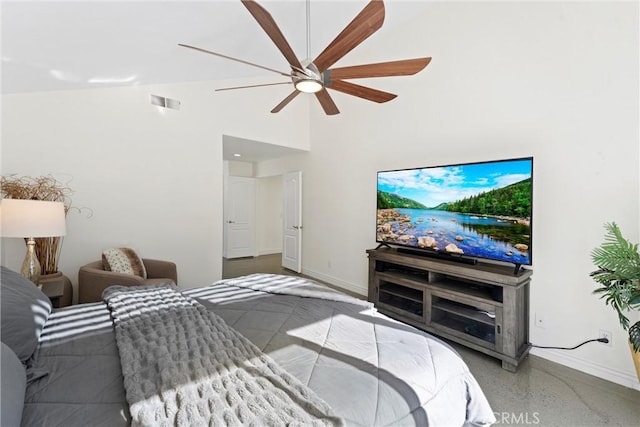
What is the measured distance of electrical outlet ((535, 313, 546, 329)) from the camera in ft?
8.26

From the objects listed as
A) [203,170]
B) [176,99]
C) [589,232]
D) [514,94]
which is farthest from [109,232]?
[589,232]

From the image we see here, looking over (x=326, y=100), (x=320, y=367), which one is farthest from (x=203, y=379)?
(x=326, y=100)

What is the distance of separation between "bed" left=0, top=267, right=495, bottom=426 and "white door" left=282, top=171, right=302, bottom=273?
3602 millimetres

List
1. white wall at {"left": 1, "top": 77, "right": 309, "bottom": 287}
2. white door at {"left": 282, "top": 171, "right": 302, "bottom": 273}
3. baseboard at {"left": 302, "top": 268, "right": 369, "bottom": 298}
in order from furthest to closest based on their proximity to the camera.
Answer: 1. white door at {"left": 282, "top": 171, "right": 302, "bottom": 273}
2. baseboard at {"left": 302, "top": 268, "right": 369, "bottom": 298}
3. white wall at {"left": 1, "top": 77, "right": 309, "bottom": 287}

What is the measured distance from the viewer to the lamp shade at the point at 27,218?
2084 mm

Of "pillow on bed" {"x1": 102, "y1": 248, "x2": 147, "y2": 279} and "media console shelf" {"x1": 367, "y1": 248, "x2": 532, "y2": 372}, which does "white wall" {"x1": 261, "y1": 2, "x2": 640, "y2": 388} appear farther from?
"pillow on bed" {"x1": 102, "y1": 248, "x2": 147, "y2": 279}

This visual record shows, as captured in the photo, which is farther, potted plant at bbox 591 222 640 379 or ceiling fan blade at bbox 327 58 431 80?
ceiling fan blade at bbox 327 58 431 80

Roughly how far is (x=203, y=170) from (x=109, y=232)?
1316mm

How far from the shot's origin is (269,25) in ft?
5.24

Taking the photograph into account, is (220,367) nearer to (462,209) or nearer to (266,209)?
(462,209)

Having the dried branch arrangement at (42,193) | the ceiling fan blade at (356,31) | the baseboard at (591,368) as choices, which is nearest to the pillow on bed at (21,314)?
the dried branch arrangement at (42,193)

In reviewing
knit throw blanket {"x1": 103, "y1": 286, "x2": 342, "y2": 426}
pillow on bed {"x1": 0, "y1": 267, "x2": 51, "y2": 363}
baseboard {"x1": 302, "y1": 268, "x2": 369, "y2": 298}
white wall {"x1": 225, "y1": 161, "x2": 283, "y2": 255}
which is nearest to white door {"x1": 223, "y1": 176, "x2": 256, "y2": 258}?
white wall {"x1": 225, "y1": 161, "x2": 283, "y2": 255}

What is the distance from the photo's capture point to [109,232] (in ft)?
10.6

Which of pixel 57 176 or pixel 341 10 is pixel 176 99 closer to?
pixel 57 176
